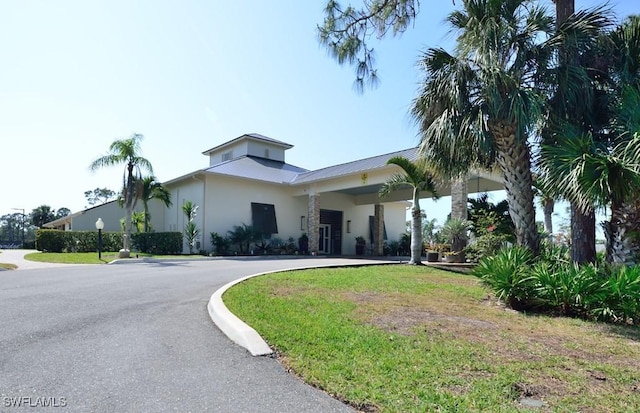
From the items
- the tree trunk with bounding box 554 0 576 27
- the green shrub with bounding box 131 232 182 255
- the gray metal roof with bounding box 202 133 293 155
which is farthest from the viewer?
the gray metal roof with bounding box 202 133 293 155

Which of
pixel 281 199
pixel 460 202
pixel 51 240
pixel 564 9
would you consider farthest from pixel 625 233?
pixel 51 240

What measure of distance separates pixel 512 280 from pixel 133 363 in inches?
234

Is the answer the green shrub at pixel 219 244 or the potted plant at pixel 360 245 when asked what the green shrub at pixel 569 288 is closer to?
the green shrub at pixel 219 244

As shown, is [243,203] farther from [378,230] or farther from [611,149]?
[611,149]

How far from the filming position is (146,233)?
2277 centimetres

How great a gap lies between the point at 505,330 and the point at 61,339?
5679mm

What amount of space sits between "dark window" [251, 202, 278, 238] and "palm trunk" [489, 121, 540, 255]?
16109mm

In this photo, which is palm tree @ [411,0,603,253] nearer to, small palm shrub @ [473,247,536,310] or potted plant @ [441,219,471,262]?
small palm shrub @ [473,247,536,310]

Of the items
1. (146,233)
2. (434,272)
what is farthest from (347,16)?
(146,233)

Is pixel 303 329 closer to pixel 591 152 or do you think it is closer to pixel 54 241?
pixel 591 152

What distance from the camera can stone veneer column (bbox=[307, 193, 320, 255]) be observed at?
24.0m

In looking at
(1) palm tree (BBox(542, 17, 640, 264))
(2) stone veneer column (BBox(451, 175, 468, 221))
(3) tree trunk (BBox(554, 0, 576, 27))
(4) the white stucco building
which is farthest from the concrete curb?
(4) the white stucco building

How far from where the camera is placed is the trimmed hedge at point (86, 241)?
72.8 feet

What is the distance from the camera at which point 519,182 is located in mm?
8812
